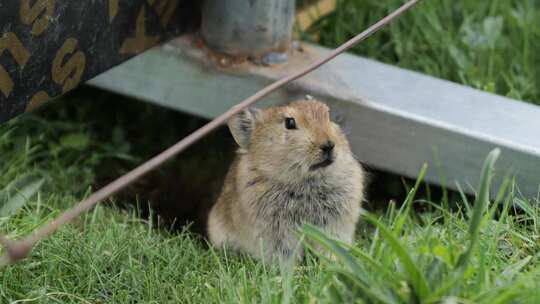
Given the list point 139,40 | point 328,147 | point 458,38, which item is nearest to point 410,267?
point 328,147

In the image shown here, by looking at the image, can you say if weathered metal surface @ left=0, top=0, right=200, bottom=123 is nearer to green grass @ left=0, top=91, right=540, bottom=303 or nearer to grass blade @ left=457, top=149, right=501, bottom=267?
green grass @ left=0, top=91, right=540, bottom=303

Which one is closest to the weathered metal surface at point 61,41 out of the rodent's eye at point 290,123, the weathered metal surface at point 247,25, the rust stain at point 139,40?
the rust stain at point 139,40

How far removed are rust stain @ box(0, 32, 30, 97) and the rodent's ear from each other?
3.03 feet

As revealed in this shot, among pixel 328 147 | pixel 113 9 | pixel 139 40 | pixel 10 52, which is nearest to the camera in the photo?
pixel 10 52

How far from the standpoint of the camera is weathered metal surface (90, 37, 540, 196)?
4.04 metres

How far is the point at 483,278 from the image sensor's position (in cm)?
261

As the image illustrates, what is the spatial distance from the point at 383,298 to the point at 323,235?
0.86 feet

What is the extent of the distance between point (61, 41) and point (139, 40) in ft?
2.06

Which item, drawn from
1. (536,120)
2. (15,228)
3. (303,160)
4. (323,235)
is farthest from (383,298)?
(536,120)

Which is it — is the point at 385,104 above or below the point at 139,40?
below

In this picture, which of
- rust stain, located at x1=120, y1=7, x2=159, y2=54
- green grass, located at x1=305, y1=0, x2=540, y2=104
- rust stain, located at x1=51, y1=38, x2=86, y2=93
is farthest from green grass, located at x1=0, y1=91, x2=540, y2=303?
green grass, located at x1=305, y1=0, x2=540, y2=104

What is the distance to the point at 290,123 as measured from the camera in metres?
3.57

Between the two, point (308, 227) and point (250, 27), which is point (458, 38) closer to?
point (250, 27)

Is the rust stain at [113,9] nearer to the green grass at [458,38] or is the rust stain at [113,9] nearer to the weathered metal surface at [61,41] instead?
the weathered metal surface at [61,41]
